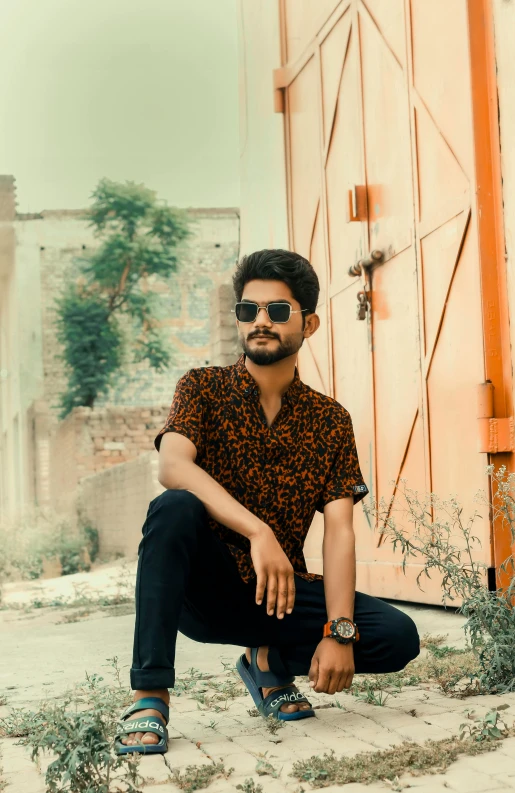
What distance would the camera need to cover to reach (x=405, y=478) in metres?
5.23

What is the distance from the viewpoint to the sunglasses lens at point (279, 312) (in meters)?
2.98

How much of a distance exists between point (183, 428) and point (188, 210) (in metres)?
21.3

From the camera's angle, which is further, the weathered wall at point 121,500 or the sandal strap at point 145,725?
the weathered wall at point 121,500

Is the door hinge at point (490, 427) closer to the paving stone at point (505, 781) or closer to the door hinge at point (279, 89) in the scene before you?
the paving stone at point (505, 781)

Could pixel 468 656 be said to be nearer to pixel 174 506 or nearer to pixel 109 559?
pixel 174 506

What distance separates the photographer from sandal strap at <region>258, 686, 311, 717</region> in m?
2.89

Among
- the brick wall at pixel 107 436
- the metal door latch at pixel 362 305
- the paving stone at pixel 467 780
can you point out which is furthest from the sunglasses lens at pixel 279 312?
the brick wall at pixel 107 436

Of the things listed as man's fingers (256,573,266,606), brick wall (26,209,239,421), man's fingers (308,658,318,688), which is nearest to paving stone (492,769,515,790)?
man's fingers (308,658,318,688)

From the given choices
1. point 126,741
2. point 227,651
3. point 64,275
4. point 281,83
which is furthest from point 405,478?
point 64,275

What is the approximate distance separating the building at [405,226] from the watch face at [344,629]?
1641 millimetres

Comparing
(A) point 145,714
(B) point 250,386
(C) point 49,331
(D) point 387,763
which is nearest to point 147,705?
(A) point 145,714

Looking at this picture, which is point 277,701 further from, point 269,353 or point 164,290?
point 164,290

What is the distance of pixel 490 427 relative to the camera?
4227mm

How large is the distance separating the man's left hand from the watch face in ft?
0.09
